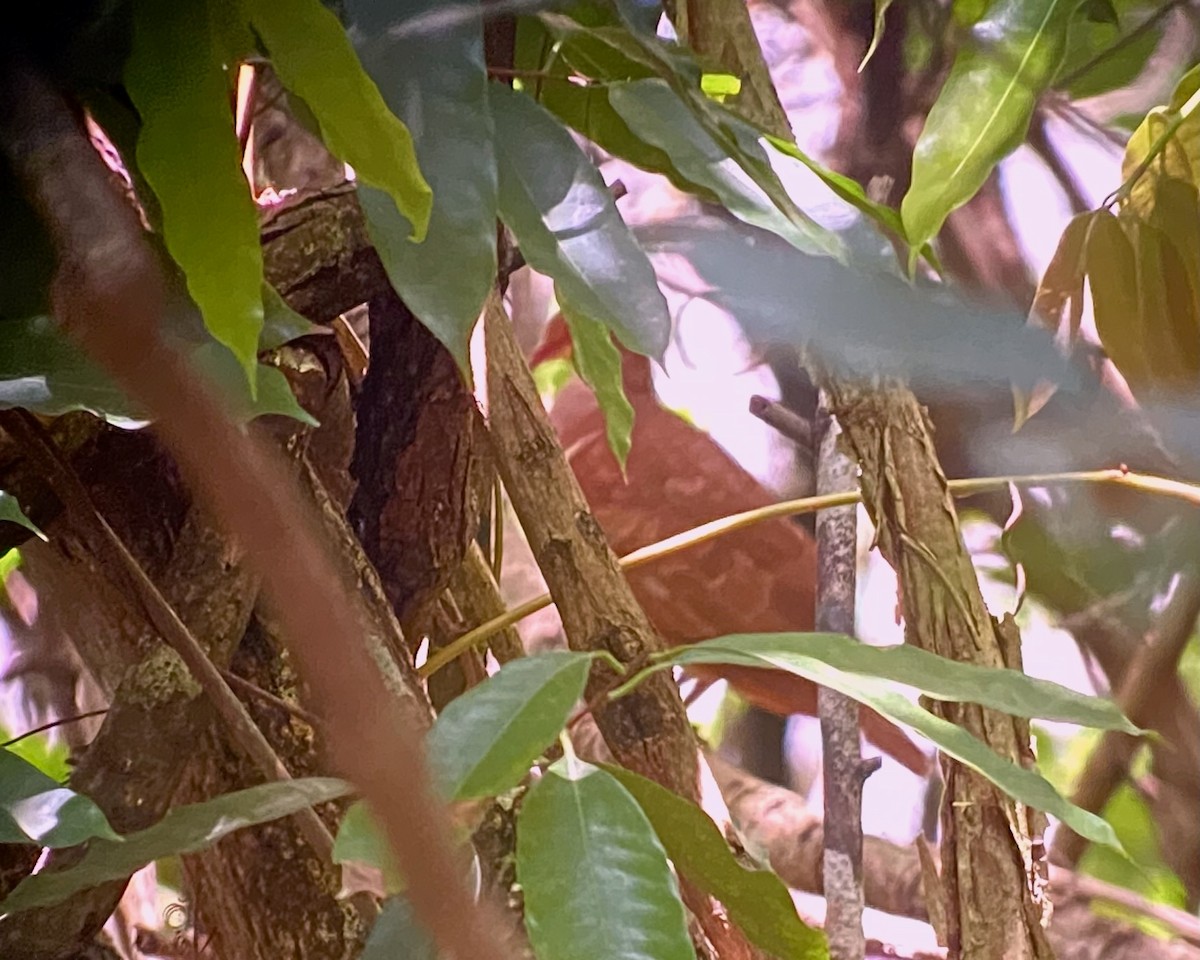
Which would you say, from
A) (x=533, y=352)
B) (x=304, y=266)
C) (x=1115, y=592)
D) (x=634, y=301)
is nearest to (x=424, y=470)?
(x=304, y=266)

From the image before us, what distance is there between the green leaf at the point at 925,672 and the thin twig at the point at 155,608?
0.44 feet

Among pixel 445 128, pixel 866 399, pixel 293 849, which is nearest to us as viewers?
pixel 445 128

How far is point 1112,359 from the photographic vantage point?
1.99 ft

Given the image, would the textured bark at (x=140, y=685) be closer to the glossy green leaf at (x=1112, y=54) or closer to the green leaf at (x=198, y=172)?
the green leaf at (x=198, y=172)

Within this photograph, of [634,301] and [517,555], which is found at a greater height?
[634,301]

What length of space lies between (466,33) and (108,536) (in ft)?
0.66

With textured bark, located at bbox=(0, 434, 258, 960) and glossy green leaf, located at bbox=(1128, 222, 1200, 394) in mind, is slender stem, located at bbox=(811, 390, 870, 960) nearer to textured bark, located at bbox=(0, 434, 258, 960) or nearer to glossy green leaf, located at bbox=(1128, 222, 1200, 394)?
glossy green leaf, located at bbox=(1128, 222, 1200, 394)

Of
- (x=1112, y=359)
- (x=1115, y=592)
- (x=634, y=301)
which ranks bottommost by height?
(x=1115, y=592)

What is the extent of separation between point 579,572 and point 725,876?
0.20 meters

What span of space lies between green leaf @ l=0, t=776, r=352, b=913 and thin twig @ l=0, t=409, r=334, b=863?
0.04m

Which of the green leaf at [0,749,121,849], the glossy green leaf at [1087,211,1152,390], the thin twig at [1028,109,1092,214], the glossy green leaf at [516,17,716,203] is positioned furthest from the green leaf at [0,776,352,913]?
the thin twig at [1028,109,1092,214]

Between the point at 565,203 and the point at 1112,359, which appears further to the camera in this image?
the point at 1112,359

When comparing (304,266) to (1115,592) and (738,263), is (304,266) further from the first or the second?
(1115,592)

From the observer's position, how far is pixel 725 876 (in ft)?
1.09
